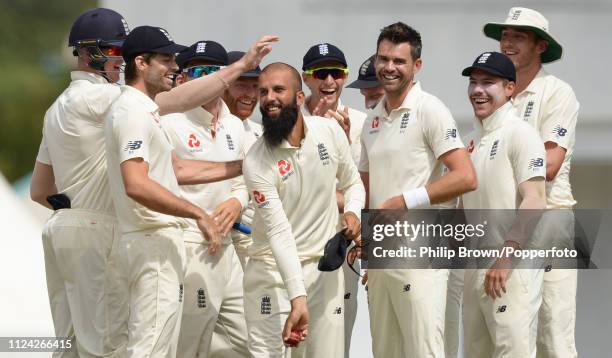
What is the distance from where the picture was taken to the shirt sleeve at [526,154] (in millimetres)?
8523

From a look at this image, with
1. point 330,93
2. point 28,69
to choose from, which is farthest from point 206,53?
point 28,69

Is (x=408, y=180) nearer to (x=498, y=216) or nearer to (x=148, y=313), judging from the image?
(x=498, y=216)

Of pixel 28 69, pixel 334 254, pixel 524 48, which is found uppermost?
pixel 28 69

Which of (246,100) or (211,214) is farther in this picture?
(246,100)

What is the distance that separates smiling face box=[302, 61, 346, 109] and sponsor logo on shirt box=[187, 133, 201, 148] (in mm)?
795

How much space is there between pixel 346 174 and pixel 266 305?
80 centimetres

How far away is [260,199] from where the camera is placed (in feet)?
26.2

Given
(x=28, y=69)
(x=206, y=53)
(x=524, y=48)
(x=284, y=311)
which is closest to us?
(x=284, y=311)

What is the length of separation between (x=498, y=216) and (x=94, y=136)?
7.19 feet

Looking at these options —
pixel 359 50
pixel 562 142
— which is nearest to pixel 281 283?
pixel 562 142

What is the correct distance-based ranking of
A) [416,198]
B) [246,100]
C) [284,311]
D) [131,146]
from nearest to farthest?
[131,146], [284,311], [416,198], [246,100]

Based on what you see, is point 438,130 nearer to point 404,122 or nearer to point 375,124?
point 404,122

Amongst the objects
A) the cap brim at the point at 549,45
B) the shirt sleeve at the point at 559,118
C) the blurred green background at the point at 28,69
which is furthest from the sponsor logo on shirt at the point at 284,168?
the blurred green background at the point at 28,69

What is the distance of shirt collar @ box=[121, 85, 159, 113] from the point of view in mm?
7898
